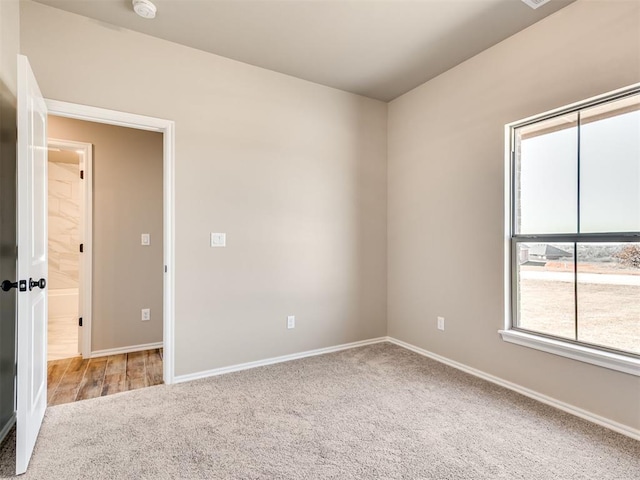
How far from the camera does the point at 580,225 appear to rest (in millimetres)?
2303

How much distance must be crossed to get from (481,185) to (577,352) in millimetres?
1374

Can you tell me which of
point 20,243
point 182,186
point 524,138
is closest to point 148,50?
point 182,186

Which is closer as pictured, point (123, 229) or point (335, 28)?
point (335, 28)

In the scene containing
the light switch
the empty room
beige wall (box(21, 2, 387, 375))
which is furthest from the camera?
the light switch

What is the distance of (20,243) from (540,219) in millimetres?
3194

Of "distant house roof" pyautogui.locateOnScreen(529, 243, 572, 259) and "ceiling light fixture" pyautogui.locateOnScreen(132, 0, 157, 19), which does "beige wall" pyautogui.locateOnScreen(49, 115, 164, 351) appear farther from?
"distant house roof" pyautogui.locateOnScreen(529, 243, 572, 259)

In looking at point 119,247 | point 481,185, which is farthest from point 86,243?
point 481,185

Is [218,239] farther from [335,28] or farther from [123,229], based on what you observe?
[335,28]

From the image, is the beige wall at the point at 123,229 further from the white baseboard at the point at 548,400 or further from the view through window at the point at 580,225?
the view through window at the point at 580,225

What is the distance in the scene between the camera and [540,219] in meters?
2.55

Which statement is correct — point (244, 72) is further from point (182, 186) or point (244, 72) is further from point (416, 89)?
point (416, 89)

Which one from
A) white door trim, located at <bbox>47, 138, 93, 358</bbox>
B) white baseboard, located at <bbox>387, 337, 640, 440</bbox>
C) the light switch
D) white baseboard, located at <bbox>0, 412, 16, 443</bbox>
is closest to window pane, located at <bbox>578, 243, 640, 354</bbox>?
white baseboard, located at <bbox>387, 337, 640, 440</bbox>

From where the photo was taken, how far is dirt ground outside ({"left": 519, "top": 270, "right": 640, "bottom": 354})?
6.86 ft

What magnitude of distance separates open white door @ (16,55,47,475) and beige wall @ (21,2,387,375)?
2.25 ft
